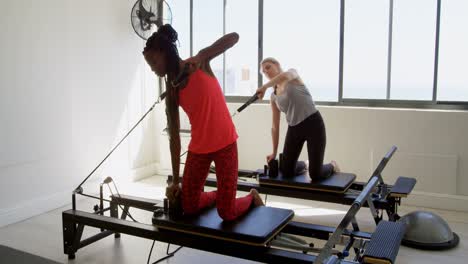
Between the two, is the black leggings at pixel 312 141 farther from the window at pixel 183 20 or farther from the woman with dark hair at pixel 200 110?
the window at pixel 183 20

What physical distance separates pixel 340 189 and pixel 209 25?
3.08 m

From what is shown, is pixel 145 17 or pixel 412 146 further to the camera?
pixel 145 17

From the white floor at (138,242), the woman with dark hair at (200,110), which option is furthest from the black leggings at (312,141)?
the woman with dark hair at (200,110)

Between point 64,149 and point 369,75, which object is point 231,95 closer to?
point 369,75

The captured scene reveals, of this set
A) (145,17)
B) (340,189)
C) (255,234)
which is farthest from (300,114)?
(145,17)

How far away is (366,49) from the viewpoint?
16.0ft

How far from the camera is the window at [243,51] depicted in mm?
5523

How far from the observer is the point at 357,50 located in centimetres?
491

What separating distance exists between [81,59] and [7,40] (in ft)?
2.92

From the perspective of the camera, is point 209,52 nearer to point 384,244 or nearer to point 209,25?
point 384,244

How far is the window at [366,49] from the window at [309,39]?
0.43ft

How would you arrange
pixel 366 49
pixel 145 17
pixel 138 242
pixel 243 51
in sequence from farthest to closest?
1. pixel 243 51
2. pixel 145 17
3. pixel 366 49
4. pixel 138 242

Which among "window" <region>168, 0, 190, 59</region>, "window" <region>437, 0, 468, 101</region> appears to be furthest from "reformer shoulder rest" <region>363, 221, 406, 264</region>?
"window" <region>168, 0, 190, 59</region>

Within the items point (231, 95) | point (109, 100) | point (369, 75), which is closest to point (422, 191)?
point (369, 75)
